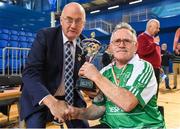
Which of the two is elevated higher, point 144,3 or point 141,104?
point 144,3

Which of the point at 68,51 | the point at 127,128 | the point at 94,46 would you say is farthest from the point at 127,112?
the point at 94,46

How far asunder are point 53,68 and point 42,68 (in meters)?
0.07

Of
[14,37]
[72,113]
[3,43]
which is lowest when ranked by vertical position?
[72,113]

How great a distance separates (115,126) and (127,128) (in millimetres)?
75

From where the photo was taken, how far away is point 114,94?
122cm

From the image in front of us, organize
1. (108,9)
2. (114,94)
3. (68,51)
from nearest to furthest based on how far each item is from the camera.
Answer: (114,94), (68,51), (108,9)

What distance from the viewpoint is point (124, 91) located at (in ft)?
4.02

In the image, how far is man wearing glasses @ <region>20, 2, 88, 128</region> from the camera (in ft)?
4.45

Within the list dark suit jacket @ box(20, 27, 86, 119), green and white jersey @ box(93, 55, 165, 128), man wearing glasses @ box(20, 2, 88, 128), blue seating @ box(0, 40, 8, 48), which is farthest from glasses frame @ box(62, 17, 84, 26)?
blue seating @ box(0, 40, 8, 48)

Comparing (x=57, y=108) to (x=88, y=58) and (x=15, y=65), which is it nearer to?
(x=88, y=58)

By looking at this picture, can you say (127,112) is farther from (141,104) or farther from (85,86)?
(85,86)

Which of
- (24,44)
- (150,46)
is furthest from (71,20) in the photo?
(24,44)

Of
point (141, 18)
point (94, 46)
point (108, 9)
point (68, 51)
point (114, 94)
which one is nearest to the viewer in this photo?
point (114, 94)

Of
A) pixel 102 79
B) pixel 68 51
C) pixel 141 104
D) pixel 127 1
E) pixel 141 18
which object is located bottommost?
pixel 141 104
